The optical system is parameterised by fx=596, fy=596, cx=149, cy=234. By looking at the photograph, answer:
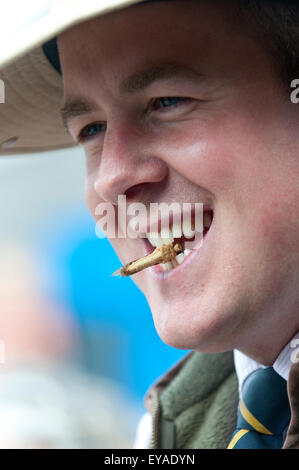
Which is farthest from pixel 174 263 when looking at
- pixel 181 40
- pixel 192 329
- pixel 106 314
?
pixel 106 314

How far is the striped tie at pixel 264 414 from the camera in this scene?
3.50 feet

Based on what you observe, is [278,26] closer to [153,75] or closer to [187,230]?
[153,75]

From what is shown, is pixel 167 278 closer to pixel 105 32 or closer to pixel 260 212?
pixel 260 212

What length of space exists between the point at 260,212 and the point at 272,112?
0.54 ft

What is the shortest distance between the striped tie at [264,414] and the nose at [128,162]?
433 millimetres

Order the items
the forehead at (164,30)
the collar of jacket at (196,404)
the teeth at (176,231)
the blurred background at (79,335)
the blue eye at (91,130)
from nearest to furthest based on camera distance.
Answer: the forehead at (164,30)
the teeth at (176,231)
the blue eye at (91,130)
the collar of jacket at (196,404)
the blurred background at (79,335)

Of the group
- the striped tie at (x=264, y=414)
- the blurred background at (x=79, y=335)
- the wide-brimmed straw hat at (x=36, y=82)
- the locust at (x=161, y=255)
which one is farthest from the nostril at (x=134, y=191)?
the blurred background at (x=79, y=335)

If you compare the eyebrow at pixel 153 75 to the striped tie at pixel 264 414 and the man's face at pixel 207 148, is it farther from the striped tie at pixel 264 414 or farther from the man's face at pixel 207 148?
the striped tie at pixel 264 414

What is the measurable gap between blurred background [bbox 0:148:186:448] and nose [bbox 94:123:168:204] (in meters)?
1.97

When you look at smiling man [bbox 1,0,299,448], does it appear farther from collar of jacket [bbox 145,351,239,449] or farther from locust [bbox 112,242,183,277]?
collar of jacket [bbox 145,351,239,449]

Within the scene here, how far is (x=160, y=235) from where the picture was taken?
1104 mm

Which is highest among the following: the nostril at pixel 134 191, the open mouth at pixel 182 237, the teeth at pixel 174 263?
the nostril at pixel 134 191
